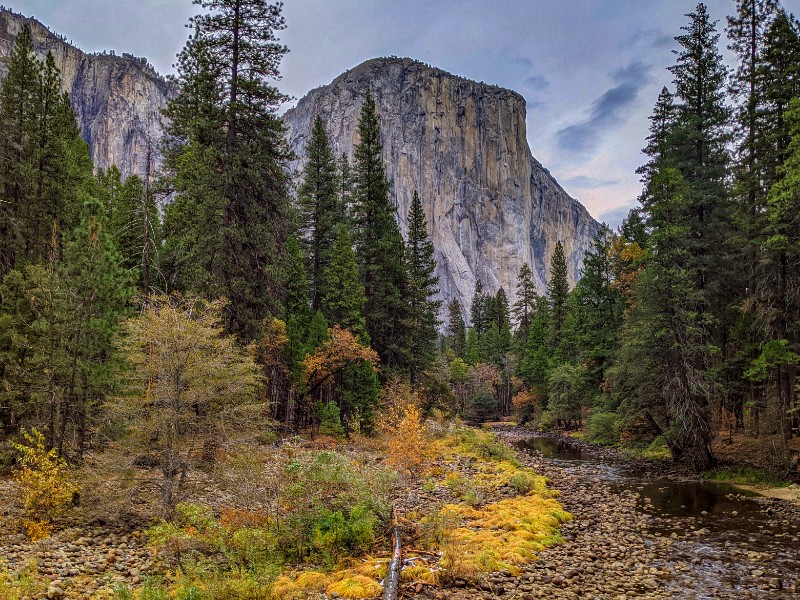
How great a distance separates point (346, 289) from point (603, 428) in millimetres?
16723

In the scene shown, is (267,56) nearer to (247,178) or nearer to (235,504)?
(247,178)

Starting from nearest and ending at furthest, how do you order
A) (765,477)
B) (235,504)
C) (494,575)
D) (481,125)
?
(494,575), (235,504), (765,477), (481,125)

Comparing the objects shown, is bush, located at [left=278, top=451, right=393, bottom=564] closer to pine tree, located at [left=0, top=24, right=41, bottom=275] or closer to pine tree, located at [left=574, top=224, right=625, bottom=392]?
pine tree, located at [left=0, top=24, right=41, bottom=275]

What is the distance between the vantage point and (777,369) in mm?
17391

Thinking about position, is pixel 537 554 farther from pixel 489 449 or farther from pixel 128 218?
pixel 128 218

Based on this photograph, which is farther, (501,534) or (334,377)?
(334,377)

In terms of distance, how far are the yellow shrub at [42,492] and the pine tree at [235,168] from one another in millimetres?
7006

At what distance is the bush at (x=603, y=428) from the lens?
29109mm

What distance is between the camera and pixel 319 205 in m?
32.3

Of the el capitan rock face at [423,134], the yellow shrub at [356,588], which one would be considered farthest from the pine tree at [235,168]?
the el capitan rock face at [423,134]

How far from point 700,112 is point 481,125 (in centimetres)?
12797

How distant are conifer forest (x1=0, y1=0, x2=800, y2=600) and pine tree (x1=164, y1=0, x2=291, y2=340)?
0.32 feet

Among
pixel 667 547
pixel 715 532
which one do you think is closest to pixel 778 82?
pixel 715 532

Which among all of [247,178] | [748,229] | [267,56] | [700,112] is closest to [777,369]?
[748,229]
